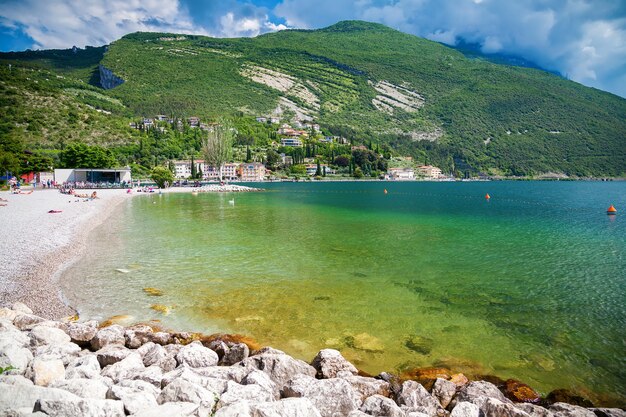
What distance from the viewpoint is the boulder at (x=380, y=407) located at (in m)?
6.04

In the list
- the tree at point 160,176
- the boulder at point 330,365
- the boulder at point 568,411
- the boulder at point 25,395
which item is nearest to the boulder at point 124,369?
the boulder at point 25,395

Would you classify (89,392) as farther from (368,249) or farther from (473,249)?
(473,249)

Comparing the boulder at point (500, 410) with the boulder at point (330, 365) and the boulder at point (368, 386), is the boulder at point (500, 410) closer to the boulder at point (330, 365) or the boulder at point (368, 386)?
the boulder at point (368, 386)

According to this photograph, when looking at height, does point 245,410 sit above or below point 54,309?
above

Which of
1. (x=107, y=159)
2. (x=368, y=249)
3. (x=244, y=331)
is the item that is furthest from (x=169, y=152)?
(x=244, y=331)

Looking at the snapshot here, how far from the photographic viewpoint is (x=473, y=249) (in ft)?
75.1

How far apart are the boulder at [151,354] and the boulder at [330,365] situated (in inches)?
131

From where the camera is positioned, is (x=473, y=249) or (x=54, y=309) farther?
→ (x=473, y=249)

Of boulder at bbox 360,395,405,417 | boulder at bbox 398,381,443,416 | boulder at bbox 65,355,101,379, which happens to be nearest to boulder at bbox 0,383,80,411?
boulder at bbox 65,355,101,379

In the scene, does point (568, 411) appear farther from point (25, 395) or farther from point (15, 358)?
point (15, 358)

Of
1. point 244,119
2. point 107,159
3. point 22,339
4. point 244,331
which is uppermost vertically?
point 244,119

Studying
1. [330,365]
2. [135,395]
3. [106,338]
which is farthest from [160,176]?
[135,395]

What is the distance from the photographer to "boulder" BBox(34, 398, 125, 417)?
16.3 ft

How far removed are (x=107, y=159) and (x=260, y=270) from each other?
79427 millimetres
